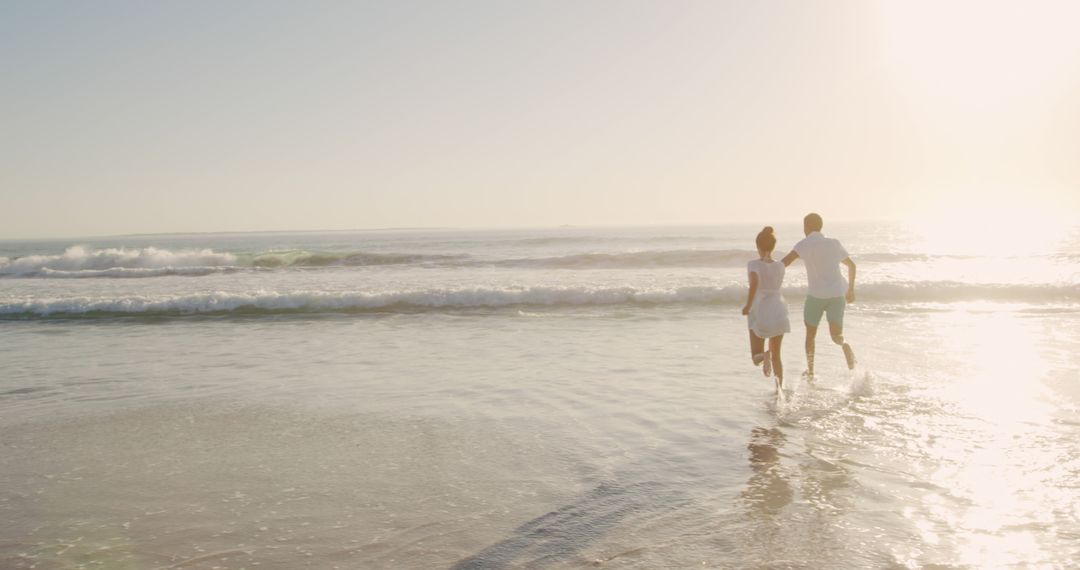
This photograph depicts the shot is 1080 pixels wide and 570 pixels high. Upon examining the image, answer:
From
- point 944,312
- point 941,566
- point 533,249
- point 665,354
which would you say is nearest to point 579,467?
point 941,566

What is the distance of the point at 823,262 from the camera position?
807cm

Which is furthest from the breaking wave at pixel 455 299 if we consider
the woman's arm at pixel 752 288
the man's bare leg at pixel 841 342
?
the woman's arm at pixel 752 288

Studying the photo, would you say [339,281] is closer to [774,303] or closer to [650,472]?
[774,303]

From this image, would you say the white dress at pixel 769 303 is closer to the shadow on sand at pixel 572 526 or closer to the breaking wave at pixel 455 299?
the shadow on sand at pixel 572 526

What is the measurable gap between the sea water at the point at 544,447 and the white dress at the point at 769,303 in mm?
684

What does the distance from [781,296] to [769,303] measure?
15cm

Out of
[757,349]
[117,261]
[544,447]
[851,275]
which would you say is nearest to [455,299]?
[757,349]

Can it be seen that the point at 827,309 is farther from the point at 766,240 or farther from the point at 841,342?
the point at 766,240

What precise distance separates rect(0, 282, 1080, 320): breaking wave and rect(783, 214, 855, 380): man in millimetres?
7583

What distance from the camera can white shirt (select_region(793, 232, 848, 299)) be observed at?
8.01m

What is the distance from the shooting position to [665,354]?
9922mm

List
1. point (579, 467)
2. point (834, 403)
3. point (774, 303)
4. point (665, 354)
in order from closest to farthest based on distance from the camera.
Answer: point (579, 467), point (834, 403), point (774, 303), point (665, 354)

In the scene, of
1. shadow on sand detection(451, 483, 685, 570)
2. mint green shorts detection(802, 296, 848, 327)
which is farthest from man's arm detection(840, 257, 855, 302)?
shadow on sand detection(451, 483, 685, 570)

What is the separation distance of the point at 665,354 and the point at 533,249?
111 ft
